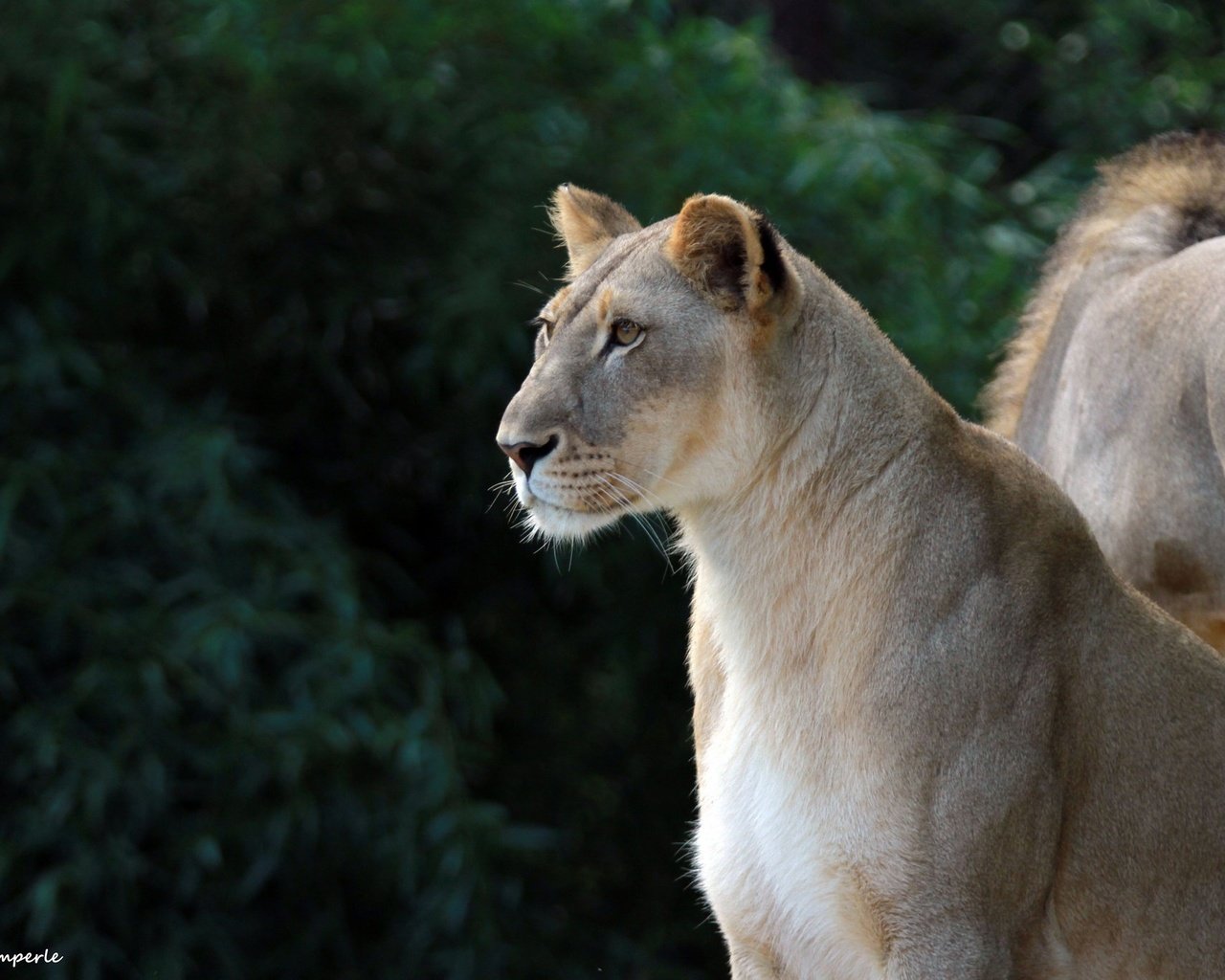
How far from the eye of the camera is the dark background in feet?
17.2

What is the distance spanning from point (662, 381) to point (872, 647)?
51 cm

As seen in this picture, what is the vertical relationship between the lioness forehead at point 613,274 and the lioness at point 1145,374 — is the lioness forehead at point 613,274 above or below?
above

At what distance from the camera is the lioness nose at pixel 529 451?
277 cm

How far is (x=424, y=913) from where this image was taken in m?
5.49

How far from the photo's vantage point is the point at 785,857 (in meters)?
2.81

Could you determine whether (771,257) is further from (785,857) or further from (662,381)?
(785,857)

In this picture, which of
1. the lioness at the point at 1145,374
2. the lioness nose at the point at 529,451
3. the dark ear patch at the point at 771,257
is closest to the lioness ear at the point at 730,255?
the dark ear patch at the point at 771,257

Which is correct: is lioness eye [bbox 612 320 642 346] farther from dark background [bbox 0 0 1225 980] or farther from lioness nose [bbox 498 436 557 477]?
dark background [bbox 0 0 1225 980]

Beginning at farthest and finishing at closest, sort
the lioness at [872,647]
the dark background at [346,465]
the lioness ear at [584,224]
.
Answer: the dark background at [346,465]
the lioness ear at [584,224]
the lioness at [872,647]

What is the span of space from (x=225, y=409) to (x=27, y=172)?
0.93m

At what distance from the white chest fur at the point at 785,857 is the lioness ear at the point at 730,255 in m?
0.64

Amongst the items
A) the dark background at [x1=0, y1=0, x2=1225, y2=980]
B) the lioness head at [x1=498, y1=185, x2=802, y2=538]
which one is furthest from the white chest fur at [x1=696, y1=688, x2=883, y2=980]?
the dark background at [x1=0, y1=0, x2=1225, y2=980]

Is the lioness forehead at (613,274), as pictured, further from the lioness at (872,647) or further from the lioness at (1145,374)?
the lioness at (1145,374)

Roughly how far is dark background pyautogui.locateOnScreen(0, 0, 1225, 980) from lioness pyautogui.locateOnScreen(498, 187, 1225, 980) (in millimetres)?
2594
